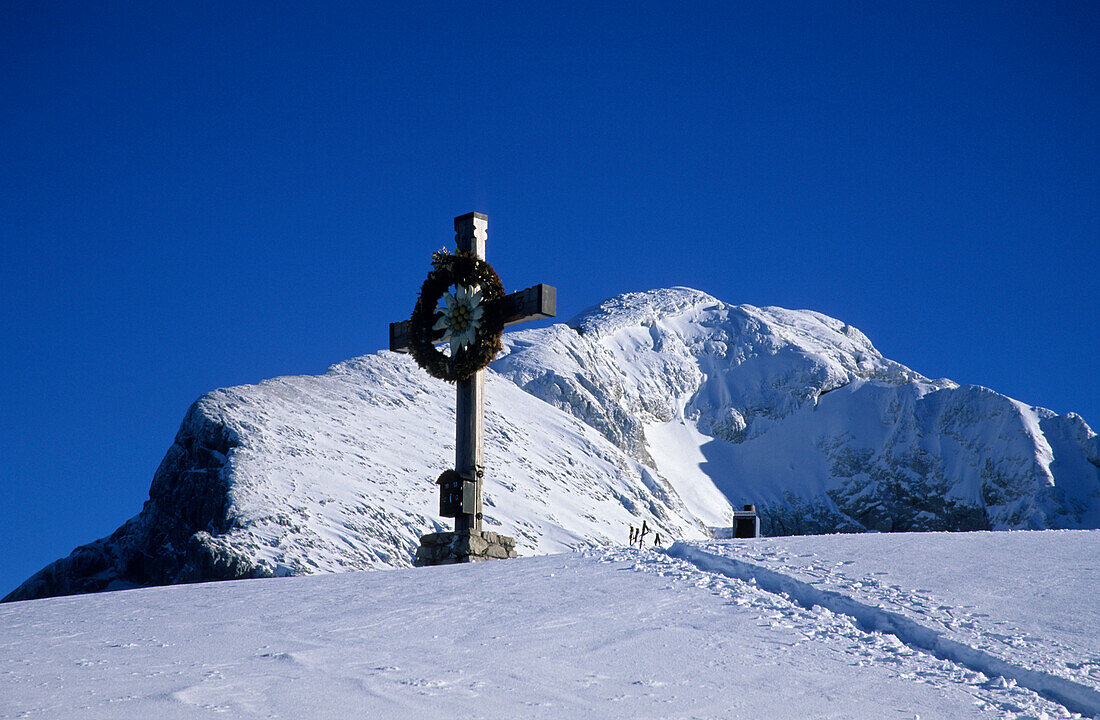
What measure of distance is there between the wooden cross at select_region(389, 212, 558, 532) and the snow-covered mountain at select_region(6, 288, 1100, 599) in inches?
356

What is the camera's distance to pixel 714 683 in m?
6.60

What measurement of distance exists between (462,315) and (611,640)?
30.6 ft

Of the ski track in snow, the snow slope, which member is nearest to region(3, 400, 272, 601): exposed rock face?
the ski track in snow

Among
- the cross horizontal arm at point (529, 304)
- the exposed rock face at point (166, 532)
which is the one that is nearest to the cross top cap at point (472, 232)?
the cross horizontal arm at point (529, 304)

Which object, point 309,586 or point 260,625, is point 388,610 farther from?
point 309,586

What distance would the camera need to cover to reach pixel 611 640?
25.1 ft

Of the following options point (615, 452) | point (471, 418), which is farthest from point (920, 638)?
point (615, 452)

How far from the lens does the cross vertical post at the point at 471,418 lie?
1583 centimetres

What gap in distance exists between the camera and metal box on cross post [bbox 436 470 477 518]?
15.6 m

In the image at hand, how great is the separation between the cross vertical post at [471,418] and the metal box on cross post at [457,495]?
1.9 inches

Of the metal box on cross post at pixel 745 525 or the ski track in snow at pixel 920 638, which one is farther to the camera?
the metal box on cross post at pixel 745 525

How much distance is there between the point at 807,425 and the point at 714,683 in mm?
76821

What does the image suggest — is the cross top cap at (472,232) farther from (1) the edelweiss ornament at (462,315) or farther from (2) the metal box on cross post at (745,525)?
(2) the metal box on cross post at (745,525)

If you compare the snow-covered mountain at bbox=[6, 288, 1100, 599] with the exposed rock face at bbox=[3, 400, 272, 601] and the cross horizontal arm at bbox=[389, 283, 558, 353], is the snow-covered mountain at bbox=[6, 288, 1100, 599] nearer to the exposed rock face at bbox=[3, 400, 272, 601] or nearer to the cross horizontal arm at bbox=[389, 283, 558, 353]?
the exposed rock face at bbox=[3, 400, 272, 601]
